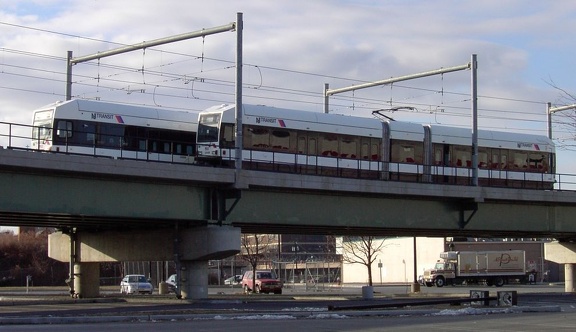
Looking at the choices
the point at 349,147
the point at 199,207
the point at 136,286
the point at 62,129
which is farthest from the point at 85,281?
the point at 349,147

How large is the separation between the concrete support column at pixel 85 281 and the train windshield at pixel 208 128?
39.8 ft

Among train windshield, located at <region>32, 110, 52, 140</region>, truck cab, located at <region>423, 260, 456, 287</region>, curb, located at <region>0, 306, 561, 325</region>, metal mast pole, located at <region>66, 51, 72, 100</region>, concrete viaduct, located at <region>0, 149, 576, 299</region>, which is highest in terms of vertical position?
metal mast pole, located at <region>66, 51, 72, 100</region>

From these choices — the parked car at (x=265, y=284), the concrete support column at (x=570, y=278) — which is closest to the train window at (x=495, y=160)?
the concrete support column at (x=570, y=278)

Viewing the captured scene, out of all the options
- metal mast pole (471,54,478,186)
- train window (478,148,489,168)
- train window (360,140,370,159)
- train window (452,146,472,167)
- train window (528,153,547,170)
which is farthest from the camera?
train window (528,153,547,170)

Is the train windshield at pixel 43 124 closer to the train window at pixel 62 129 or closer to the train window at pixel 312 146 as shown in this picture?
the train window at pixel 62 129

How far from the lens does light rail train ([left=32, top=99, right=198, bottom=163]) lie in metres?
39.6

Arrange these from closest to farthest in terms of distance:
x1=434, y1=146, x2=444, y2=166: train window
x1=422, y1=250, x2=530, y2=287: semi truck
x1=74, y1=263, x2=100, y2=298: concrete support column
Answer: x1=434, y1=146, x2=444, y2=166: train window → x1=74, y1=263, x2=100, y2=298: concrete support column → x1=422, y1=250, x2=530, y2=287: semi truck

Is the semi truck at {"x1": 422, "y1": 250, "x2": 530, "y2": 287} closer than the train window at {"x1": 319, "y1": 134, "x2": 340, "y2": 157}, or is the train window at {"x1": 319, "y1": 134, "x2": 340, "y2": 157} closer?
the train window at {"x1": 319, "y1": 134, "x2": 340, "y2": 157}

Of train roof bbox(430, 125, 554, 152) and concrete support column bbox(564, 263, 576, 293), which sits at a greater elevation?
train roof bbox(430, 125, 554, 152)

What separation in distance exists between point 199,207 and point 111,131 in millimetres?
5308

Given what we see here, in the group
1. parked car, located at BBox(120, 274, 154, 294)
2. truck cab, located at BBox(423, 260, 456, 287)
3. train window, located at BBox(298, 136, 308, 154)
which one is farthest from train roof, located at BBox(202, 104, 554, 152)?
truck cab, located at BBox(423, 260, 456, 287)

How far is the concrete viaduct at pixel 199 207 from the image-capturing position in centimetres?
3488

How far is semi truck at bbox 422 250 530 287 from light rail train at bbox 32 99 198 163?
149ft

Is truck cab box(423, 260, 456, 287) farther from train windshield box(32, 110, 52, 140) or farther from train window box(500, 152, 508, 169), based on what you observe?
train windshield box(32, 110, 52, 140)
